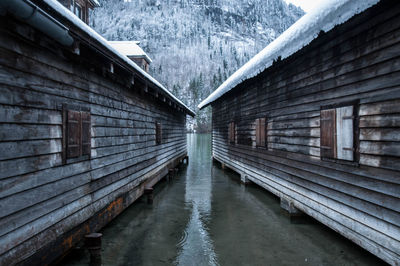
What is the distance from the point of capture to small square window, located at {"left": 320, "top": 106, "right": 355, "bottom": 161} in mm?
4547

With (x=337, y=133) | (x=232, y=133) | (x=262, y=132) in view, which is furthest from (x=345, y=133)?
(x=232, y=133)

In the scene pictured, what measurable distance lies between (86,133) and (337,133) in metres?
5.22

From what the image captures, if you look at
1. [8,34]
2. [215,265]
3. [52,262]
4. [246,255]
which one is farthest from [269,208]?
[8,34]

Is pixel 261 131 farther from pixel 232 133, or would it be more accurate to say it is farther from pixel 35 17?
pixel 35 17

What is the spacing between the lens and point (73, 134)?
14.5 ft

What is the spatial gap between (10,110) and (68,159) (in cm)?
138

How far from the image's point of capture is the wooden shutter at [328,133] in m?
4.98

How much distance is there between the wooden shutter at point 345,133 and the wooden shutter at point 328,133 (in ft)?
0.32

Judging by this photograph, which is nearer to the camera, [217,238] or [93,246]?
[93,246]

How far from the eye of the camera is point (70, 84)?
441 centimetres

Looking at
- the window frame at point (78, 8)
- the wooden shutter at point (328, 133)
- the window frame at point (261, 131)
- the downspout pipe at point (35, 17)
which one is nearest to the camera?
the downspout pipe at point (35, 17)

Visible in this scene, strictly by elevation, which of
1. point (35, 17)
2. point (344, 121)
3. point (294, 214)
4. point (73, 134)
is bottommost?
point (294, 214)

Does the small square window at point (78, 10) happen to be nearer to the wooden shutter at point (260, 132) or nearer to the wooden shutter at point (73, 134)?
the wooden shutter at point (73, 134)

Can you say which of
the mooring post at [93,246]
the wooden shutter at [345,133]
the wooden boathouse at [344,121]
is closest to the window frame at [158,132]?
the wooden boathouse at [344,121]
